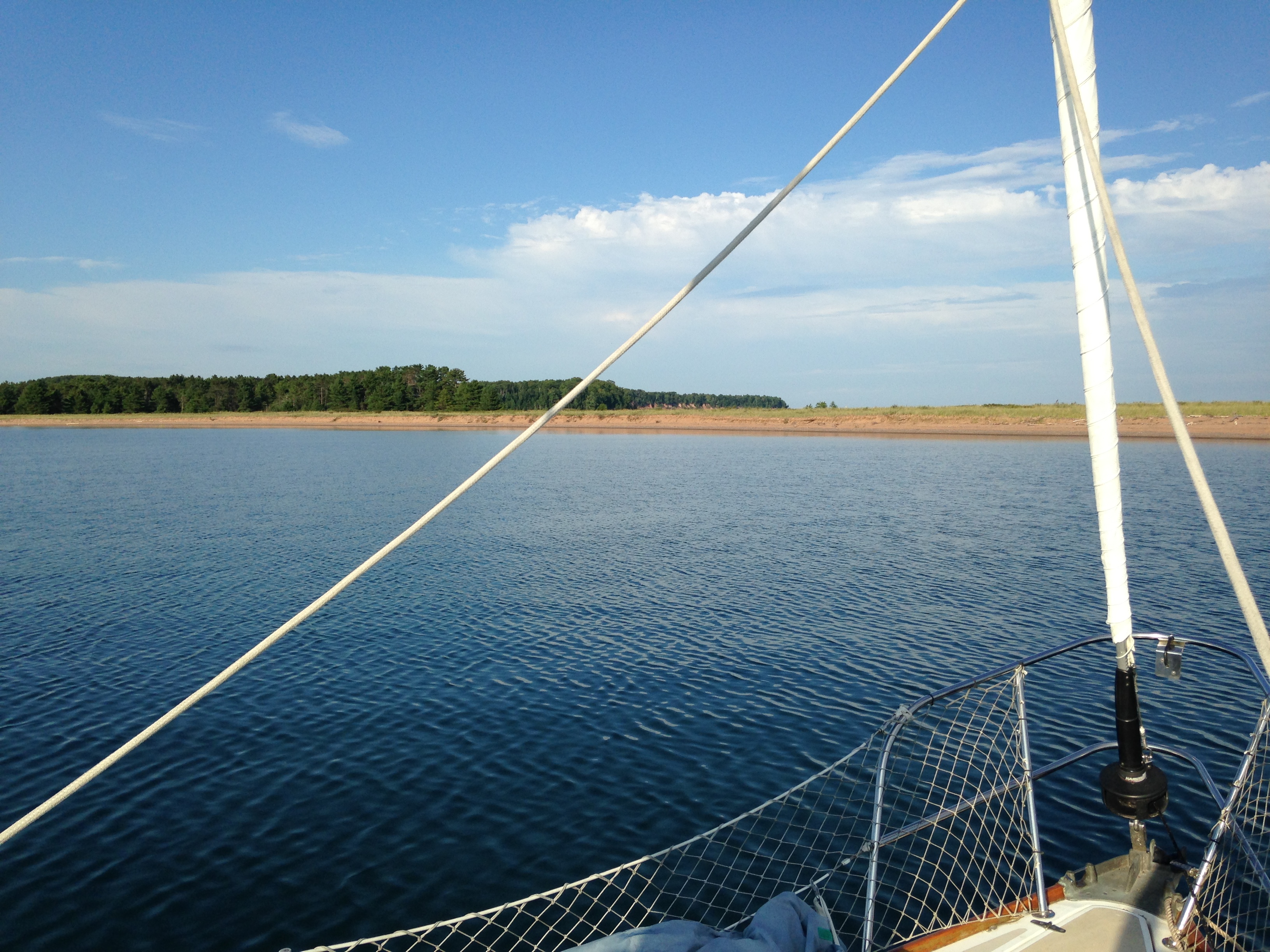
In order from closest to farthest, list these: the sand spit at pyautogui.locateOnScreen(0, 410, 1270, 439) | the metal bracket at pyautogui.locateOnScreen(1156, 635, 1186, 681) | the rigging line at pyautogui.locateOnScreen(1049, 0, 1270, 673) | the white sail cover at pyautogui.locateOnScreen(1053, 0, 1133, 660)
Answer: the rigging line at pyautogui.locateOnScreen(1049, 0, 1270, 673)
the white sail cover at pyautogui.locateOnScreen(1053, 0, 1133, 660)
the metal bracket at pyautogui.locateOnScreen(1156, 635, 1186, 681)
the sand spit at pyautogui.locateOnScreen(0, 410, 1270, 439)

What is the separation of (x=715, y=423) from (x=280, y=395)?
317 feet

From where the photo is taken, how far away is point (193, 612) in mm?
20891

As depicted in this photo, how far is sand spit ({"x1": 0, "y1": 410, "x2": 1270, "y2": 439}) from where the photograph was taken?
88.9 meters

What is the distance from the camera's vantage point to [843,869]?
9492mm

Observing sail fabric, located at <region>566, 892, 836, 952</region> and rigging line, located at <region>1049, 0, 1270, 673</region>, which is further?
sail fabric, located at <region>566, 892, 836, 952</region>

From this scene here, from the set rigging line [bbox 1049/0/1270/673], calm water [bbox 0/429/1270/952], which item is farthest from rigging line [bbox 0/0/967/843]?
calm water [bbox 0/429/1270/952]

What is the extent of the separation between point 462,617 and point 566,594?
3.51 metres

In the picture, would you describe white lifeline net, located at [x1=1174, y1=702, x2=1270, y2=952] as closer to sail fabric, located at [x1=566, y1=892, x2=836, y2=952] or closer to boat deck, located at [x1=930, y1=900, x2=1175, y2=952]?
boat deck, located at [x1=930, y1=900, x2=1175, y2=952]

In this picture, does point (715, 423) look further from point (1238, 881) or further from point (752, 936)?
point (752, 936)

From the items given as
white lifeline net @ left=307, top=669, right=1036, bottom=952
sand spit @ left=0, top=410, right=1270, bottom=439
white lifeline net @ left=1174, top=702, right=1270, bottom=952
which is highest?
sand spit @ left=0, top=410, right=1270, bottom=439

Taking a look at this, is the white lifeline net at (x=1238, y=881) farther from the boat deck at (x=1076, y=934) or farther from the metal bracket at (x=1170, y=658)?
the metal bracket at (x=1170, y=658)

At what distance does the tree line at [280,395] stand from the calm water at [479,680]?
12005 centimetres

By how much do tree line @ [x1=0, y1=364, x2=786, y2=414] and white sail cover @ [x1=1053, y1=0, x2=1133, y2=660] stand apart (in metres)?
152

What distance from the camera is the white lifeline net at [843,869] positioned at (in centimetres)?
791
